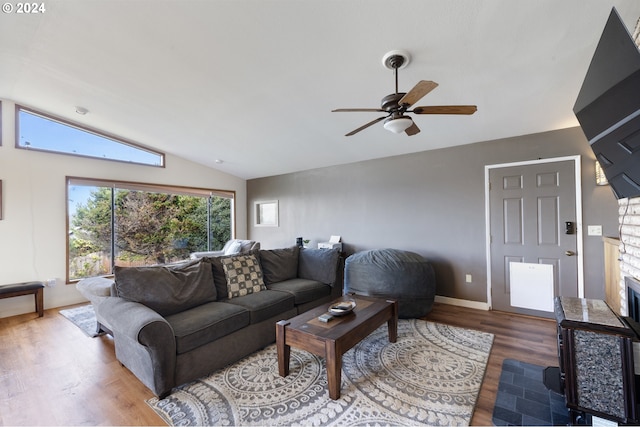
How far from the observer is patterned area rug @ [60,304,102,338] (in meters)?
3.26

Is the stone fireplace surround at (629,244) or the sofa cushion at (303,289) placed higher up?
the stone fireplace surround at (629,244)

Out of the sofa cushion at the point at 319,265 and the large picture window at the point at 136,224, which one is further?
the large picture window at the point at 136,224

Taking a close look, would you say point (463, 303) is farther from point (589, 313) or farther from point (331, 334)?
point (331, 334)

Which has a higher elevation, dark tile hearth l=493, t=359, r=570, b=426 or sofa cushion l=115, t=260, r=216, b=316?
sofa cushion l=115, t=260, r=216, b=316

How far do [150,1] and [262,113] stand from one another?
1659 millimetres

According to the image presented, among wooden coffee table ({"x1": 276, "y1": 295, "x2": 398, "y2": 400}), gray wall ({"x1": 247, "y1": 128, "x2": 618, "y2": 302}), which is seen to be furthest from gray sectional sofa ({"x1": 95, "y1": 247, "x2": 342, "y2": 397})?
gray wall ({"x1": 247, "y1": 128, "x2": 618, "y2": 302})

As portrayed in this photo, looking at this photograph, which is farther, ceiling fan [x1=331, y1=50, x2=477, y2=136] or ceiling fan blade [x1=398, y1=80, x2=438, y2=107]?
ceiling fan [x1=331, y1=50, x2=477, y2=136]

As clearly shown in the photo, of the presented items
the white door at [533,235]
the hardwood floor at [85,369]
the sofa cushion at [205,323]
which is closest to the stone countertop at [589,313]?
the hardwood floor at [85,369]

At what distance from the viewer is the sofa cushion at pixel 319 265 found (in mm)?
3655

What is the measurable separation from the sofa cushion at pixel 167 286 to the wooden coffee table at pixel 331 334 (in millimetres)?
981

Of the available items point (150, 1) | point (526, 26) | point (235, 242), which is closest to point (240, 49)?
point (150, 1)

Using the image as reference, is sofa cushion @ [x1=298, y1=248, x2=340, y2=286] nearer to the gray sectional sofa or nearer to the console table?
the gray sectional sofa

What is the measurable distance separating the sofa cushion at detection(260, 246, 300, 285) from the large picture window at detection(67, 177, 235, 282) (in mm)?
3077

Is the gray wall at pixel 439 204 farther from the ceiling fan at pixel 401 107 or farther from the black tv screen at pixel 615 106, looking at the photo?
the ceiling fan at pixel 401 107
